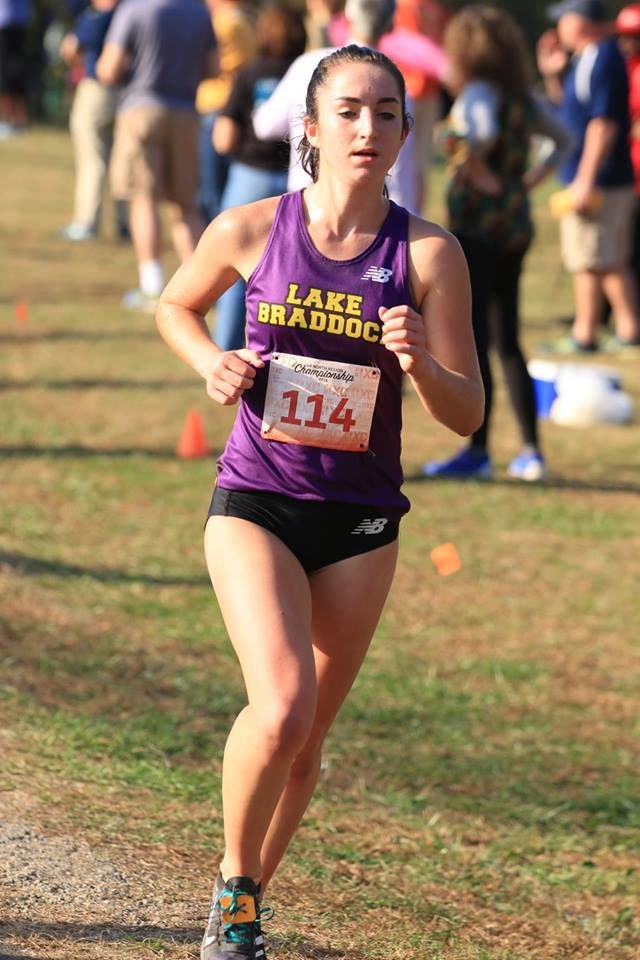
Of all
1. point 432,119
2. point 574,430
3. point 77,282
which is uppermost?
point 432,119

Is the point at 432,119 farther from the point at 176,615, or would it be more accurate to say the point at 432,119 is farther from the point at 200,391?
the point at 176,615

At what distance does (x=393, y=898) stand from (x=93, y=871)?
0.75 m

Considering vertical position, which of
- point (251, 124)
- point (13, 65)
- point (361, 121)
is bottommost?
point (361, 121)

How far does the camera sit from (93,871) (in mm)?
3869

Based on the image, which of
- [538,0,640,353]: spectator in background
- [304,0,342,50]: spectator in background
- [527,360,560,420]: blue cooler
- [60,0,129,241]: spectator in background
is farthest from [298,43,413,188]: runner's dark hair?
[60,0,129,241]: spectator in background

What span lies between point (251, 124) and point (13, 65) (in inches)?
680

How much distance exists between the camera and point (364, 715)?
5348mm

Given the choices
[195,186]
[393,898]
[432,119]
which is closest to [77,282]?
[195,186]

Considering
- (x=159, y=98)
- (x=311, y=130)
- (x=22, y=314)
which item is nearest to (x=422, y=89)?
(x=159, y=98)

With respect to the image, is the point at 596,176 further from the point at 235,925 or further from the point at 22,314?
the point at 235,925

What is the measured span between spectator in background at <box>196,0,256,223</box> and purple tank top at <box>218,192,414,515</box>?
9229 millimetres

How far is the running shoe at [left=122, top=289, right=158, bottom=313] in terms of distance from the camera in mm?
12805

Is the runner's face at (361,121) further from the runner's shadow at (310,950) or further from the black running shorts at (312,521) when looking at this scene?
the runner's shadow at (310,950)

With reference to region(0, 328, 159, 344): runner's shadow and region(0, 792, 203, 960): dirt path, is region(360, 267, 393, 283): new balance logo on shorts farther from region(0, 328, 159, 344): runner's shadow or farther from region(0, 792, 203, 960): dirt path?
region(0, 328, 159, 344): runner's shadow
